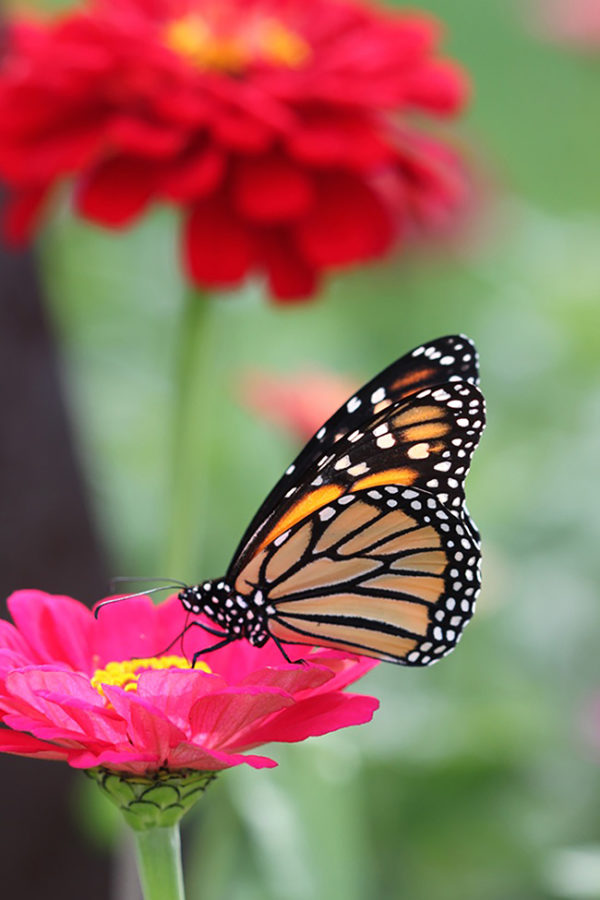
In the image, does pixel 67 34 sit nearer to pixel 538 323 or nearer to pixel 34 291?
pixel 34 291

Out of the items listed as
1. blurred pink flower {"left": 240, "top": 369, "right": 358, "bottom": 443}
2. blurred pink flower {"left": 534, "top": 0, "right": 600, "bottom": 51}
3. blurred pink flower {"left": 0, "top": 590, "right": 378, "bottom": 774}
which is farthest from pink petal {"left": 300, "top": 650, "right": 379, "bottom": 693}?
blurred pink flower {"left": 534, "top": 0, "right": 600, "bottom": 51}

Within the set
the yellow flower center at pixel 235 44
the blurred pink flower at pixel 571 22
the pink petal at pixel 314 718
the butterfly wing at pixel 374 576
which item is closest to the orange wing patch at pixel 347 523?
the butterfly wing at pixel 374 576

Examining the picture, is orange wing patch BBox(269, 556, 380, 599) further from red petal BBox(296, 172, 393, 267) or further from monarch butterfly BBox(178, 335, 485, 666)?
red petal BBox(296, 172, 393, 267)

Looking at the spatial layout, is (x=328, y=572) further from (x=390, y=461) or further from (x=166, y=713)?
(x=166, y=713)

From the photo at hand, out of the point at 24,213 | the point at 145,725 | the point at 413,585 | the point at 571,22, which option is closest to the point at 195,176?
the point at 24,213

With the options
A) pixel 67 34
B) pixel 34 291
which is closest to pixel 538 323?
pixel 34 291

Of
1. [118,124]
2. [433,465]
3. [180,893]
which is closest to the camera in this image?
[180,893]

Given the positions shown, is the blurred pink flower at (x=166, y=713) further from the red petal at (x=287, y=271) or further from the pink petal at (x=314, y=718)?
the red petal at (x=287, y=271)
